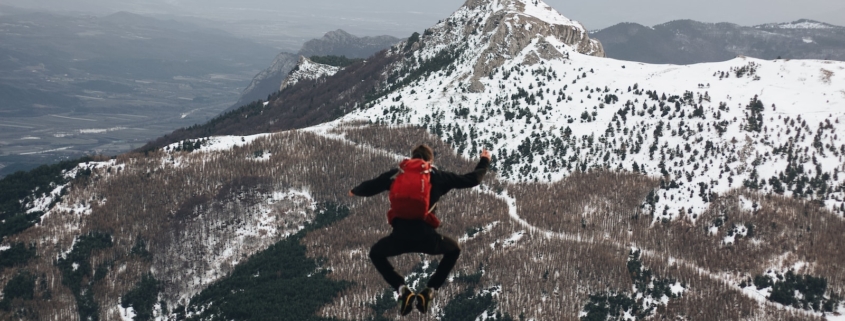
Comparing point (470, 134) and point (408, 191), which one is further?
point (470, 134)

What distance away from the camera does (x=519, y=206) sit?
109 m

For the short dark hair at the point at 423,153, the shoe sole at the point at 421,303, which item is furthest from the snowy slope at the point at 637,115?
the short dark hair at the point at 423,153

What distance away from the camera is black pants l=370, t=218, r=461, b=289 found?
80.3 ft

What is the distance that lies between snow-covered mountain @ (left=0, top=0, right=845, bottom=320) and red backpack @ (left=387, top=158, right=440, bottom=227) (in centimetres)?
6459

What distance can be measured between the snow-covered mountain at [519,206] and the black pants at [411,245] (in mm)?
62796

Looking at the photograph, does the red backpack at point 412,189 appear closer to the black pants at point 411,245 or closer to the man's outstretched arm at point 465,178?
the black pants at point 411,245

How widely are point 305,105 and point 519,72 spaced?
59.6 m

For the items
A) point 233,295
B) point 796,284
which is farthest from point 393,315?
point 796,284

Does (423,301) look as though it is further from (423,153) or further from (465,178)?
(423,153)

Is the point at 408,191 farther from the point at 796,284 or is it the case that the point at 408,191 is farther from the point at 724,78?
the point at 724,78

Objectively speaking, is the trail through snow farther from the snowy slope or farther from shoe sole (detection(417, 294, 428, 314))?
shoe sole (detection(417, 294, 428, 314))

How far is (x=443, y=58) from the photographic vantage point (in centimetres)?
15688

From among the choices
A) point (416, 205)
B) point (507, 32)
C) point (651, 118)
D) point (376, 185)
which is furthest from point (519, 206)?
point (416, 205)

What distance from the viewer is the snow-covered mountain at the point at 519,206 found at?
8944cm
